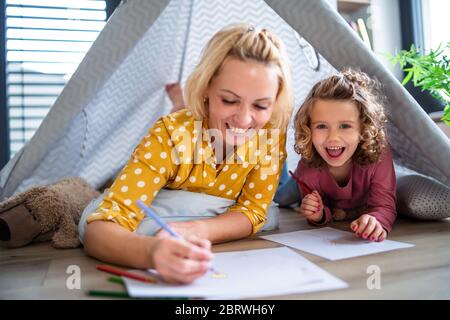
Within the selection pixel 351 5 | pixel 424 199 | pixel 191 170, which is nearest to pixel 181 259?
pixel 191 170

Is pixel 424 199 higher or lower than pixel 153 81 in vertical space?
lower

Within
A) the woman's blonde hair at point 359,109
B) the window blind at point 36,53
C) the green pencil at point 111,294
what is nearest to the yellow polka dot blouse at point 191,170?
the woman's blonde hair at point 359,109

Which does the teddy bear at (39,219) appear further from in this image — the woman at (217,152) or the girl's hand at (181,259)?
the girl's hand at (181,259)

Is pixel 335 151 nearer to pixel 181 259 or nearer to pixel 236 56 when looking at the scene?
pixel 236 56

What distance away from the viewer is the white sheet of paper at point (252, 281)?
651 millimetres

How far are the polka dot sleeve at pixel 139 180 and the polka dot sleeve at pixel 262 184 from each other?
21 cm

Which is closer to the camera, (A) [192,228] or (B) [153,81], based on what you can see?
(A) [192,228]

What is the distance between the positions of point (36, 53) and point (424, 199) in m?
2.11

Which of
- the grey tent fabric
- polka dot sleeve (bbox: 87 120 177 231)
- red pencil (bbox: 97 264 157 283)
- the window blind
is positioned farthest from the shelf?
red pencil (bbox: 97 264 157 283)

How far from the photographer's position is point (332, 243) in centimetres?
102

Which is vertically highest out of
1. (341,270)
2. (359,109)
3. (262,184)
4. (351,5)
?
(351,5)
